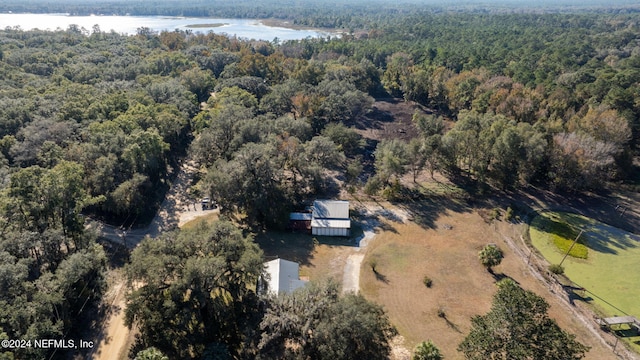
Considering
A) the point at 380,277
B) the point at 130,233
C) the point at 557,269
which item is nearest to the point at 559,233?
the point at 557,269

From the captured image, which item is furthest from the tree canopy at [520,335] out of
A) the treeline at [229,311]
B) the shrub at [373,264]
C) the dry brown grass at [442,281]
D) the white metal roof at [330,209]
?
the white metal roof at [330,209]

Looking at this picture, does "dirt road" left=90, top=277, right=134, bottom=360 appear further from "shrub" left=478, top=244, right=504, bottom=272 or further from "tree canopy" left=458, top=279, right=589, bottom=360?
"shrub" left=478, top=244, right=504, bottom=272

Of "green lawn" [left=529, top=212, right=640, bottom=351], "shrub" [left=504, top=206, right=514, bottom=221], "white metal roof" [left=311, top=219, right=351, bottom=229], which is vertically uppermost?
"shrub" [left=504, top=206, right=514, bottom=221]

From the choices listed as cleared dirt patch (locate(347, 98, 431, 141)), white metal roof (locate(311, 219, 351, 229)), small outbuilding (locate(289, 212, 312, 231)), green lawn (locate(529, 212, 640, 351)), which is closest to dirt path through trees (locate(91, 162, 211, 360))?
small outbuilding (locate(289, 212, 312, 231))

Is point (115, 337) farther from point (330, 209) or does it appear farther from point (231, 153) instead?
point (231, 153)

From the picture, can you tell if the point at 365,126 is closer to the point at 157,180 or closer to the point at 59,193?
the point at 157,180

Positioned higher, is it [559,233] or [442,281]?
[559,233]

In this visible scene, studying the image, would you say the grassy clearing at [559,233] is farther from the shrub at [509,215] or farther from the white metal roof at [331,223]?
the white metal roof at [331,223]
